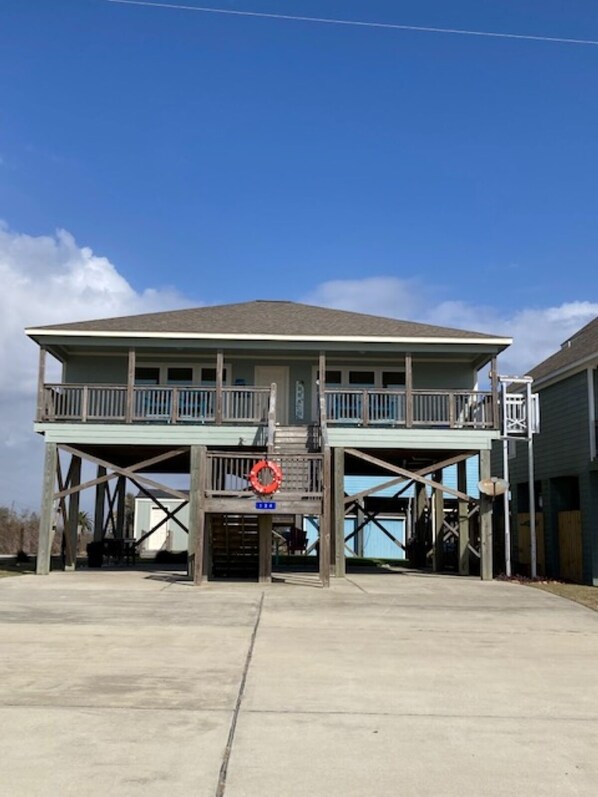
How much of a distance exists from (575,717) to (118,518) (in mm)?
20563

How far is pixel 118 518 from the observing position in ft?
81.3

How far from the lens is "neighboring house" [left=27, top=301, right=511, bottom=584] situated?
58.4ft

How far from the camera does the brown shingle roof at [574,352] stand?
62.6 ft

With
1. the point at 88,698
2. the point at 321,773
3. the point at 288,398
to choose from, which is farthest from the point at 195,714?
the point at 288,398

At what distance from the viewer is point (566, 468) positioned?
20.0 metres

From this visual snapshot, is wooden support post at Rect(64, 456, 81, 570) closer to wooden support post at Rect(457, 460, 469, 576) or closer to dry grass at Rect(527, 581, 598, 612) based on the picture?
wooden support post at Rect(457, 460, 469, 576)

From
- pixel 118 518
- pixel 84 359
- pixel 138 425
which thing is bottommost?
pixel 118 518

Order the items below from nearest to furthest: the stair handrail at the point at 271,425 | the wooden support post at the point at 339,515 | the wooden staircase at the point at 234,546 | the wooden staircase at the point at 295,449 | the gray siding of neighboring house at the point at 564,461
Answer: the wooden staircase at the point at 295,449, the stair handrail at the point at 271,425, the wooden staircase at the point at 234,546, the wooden support post at the point at 339,515, the gray siding of neighboring house at the point at 564,461

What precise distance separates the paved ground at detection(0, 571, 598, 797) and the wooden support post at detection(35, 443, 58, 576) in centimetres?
620

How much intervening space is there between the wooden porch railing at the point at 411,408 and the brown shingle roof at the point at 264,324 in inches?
56.8

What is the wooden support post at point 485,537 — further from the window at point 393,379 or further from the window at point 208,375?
the window at point 208,375

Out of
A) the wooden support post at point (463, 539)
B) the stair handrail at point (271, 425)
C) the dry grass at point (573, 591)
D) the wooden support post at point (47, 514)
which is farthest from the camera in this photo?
the wooden support post at point (463, 539)

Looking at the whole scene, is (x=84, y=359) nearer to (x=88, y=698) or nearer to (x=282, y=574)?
(x=282, y=574)

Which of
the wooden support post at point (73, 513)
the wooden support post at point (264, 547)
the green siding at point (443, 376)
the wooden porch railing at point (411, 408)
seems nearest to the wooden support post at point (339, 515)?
the wooden porch railing at point (411, 408)
